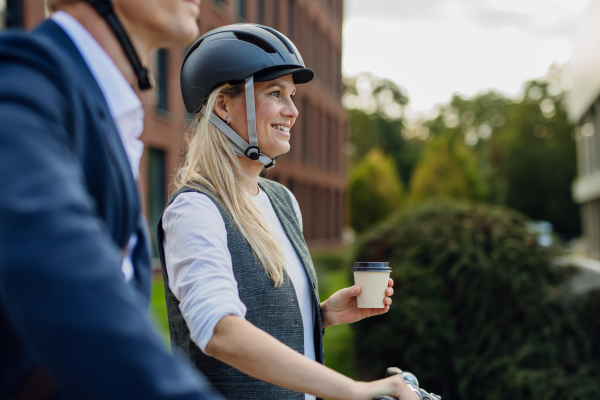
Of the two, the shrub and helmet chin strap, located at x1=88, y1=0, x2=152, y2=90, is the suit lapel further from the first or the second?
the shrub

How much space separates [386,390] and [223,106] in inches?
54.8

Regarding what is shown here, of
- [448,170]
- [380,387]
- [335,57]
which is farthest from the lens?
[335,57]

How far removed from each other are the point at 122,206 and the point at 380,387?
83 cm

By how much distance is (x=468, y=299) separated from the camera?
5.89 metres

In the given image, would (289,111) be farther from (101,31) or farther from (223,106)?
(101,31)

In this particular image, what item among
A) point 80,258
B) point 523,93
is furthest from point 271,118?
point 523,93

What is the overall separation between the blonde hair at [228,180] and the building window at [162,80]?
Answer: 15331mm

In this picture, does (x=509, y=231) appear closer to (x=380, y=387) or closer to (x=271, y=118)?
(x=271, y=118)

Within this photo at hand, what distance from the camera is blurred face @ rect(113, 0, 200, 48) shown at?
3.74 feet

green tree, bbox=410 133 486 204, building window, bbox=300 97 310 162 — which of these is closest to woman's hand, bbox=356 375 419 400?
building window, bbox=300 97 310 162

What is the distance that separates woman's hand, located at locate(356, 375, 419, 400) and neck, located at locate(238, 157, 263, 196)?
1.11 metres

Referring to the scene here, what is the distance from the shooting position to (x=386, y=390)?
1434mm

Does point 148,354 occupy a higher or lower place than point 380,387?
higher

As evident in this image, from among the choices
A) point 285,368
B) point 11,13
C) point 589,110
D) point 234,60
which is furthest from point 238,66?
point 589,110
